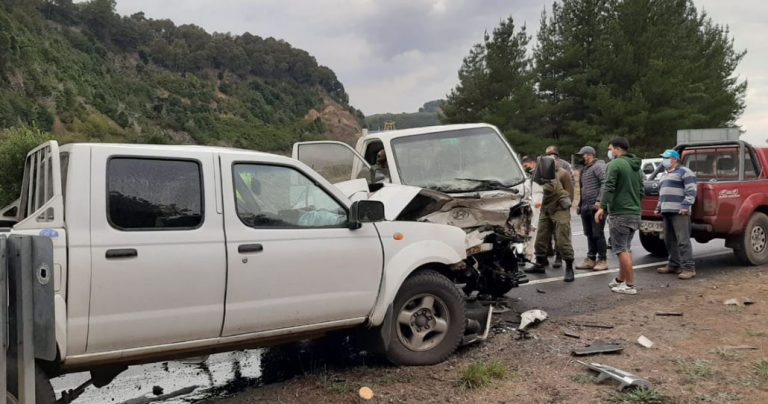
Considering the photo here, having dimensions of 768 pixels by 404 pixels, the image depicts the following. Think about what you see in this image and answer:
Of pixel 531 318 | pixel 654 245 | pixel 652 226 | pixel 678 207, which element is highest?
pixel 678 207

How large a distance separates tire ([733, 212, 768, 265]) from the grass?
6128 mm

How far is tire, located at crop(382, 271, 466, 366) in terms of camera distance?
4770 mm

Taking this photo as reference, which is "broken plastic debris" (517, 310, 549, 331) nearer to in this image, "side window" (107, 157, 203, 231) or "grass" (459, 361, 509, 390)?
"grass" (459, 361, 509, 390)

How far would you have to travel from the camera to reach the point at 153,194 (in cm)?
379

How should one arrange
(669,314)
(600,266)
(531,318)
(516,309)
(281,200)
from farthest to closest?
(600,266)
(516,309)
(669,314)
(531,318)
(281,200)

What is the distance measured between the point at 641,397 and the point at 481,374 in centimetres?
105

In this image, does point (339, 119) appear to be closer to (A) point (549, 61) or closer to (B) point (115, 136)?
(B) point (115, 136)

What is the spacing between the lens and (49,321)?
6.56 feet

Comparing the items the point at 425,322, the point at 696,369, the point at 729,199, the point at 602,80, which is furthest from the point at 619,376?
the point at 602,80

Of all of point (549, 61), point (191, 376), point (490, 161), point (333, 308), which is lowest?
point (191, 376)

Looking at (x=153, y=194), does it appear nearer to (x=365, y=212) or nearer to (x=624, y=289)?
(x=365, y=212)

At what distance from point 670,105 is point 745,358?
33.4m

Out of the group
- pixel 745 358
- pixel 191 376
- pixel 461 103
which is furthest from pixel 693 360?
pixel 461 103

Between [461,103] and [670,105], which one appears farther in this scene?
[461,103]
